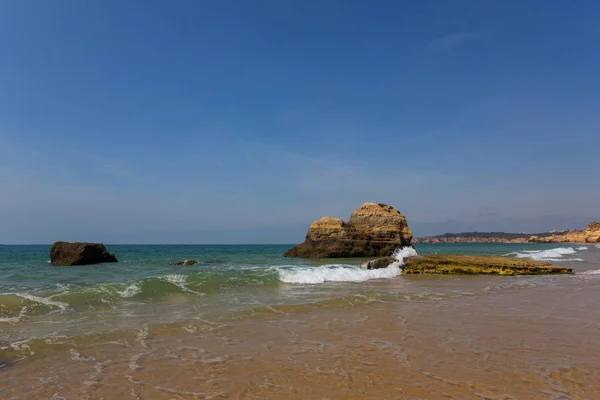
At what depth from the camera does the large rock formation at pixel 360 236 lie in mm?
45000

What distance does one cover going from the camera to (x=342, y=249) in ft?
147

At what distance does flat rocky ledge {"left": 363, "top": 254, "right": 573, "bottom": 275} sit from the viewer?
21.1 m

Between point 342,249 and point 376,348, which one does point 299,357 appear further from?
point 342,249

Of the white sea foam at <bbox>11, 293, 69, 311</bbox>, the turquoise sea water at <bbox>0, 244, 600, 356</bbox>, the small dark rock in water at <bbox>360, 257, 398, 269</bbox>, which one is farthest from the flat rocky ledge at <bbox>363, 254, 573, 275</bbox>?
the white sea foam at <bbox>11, 293, 69, 311</bbox>

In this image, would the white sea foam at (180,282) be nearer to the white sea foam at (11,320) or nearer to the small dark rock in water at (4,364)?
the white sea foam at (11,320)

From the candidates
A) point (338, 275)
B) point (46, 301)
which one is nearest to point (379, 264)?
point (338, 275)

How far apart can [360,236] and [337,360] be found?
40548mm

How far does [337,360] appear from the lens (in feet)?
19.4

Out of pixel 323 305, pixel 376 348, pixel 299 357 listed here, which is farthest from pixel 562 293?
pixel 299 357

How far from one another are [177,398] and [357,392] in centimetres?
218

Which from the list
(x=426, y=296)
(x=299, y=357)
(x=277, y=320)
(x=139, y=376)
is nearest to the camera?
(x=139, y=376)

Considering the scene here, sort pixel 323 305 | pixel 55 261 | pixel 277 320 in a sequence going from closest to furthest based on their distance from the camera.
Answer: pixel 277 320 < pixel 323 305 < pixel 55 261

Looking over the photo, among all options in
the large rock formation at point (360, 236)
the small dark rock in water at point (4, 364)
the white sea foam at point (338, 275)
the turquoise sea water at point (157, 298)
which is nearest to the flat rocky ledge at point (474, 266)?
the white sea foam at point (338, 275)

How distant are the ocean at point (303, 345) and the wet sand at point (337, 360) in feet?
0.08
